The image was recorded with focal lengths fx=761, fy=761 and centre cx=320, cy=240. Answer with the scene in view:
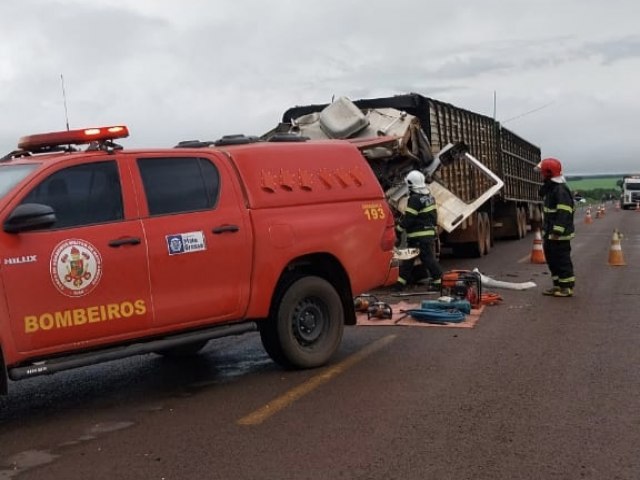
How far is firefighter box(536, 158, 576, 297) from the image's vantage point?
10484 millimetres

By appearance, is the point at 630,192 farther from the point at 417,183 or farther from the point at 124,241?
the point at 124,241

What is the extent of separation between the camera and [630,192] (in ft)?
182

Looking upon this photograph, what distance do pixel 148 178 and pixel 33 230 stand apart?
103 centimetres

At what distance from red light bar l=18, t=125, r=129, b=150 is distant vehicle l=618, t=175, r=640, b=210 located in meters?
55.1

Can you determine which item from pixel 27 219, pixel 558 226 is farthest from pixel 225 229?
pixel 558 226

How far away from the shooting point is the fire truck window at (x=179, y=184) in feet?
18.3

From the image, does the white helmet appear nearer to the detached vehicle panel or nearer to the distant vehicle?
the detached vehicle panel

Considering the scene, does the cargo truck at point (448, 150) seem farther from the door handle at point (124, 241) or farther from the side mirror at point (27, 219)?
the side mirror at point (27, 219)

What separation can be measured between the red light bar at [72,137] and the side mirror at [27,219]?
85cm

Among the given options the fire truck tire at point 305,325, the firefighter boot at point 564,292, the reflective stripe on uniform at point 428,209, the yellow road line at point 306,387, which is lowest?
the firefighter boot at point 564,292

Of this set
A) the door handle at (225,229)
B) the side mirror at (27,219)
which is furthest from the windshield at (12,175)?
the door handle at (225,229)

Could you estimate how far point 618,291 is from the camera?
1090 cm

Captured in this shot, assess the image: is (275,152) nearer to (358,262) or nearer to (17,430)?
(358,262)

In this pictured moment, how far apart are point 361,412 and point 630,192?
55.1m
